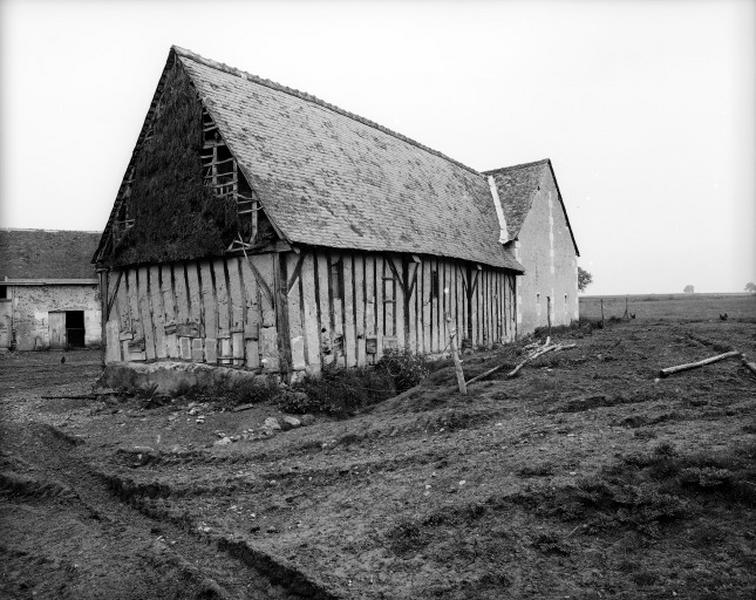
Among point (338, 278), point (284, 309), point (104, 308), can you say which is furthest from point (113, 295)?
point (338, 278)

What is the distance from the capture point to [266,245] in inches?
391

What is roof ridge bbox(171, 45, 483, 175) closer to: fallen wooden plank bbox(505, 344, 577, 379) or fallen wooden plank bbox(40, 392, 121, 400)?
fallen wooden plank bbox(40, 392, 121, 400)

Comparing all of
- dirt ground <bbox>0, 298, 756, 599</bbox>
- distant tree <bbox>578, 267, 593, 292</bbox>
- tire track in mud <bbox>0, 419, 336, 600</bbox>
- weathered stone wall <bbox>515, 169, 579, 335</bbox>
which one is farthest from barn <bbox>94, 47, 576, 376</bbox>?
distant tree <bbox>578, 267, 593, 292</bbox>

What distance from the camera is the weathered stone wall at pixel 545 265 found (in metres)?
19.4

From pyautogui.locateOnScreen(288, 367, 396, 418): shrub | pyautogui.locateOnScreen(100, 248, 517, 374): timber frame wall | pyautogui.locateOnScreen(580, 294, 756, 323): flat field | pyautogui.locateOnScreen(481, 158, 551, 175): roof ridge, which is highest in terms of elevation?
pyautogui.locateOnScreen(481, 158, 551, 175): roof ridge

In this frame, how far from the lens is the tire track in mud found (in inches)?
159

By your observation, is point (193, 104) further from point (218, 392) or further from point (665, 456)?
point (665, 456)

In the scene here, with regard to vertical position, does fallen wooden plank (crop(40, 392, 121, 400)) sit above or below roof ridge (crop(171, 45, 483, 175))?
below

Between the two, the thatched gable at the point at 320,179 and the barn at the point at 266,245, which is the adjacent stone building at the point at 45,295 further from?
the thatched gable at the point at 320,179

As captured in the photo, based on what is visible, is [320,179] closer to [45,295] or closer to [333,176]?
[333,176]

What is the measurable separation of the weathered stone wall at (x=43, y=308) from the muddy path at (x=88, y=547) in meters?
18.2

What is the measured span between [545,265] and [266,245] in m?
14.3

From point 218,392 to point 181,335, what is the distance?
78.8 inches

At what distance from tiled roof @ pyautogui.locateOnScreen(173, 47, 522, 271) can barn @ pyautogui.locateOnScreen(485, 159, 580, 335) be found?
162 centimetres
